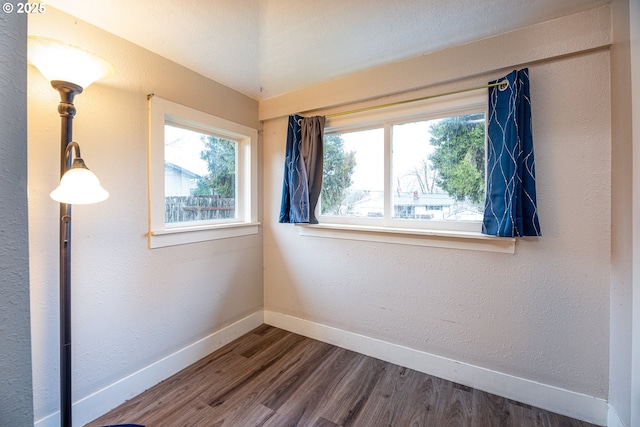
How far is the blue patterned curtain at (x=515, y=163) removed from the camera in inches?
58.9

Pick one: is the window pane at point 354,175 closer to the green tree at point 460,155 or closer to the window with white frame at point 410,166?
the window with white frame at point 410,166

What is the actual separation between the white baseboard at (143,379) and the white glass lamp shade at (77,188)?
1181mm

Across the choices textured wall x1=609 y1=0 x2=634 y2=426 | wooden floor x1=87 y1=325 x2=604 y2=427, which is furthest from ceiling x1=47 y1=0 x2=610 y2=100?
wooden floor x1=87 y1=325 x2=604 y2=427

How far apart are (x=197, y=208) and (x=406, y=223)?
167 centimetres

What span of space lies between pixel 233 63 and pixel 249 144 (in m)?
0.72

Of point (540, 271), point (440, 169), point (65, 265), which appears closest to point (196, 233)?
point (65, 265)

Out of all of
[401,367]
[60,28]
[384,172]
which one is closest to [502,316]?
[401,367]

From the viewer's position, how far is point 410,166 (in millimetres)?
1979

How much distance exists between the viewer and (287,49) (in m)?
1.71

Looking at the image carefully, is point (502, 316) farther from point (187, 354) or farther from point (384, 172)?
point (187, 354)

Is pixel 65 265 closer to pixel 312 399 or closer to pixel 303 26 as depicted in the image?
pixel 312 399

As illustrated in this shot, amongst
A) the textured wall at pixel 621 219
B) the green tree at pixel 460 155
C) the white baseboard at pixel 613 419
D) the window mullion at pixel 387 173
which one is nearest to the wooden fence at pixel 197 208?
the window mullion at pixel 387 173

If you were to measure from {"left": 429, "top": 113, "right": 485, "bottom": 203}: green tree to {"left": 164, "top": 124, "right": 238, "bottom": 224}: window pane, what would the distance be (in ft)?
5.69

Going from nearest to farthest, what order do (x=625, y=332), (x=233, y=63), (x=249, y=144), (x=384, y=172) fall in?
1. (x=625, y=332)
2. (x=233, y=63)
3. (x=384, y=172)
4. (x=249, y=144)
